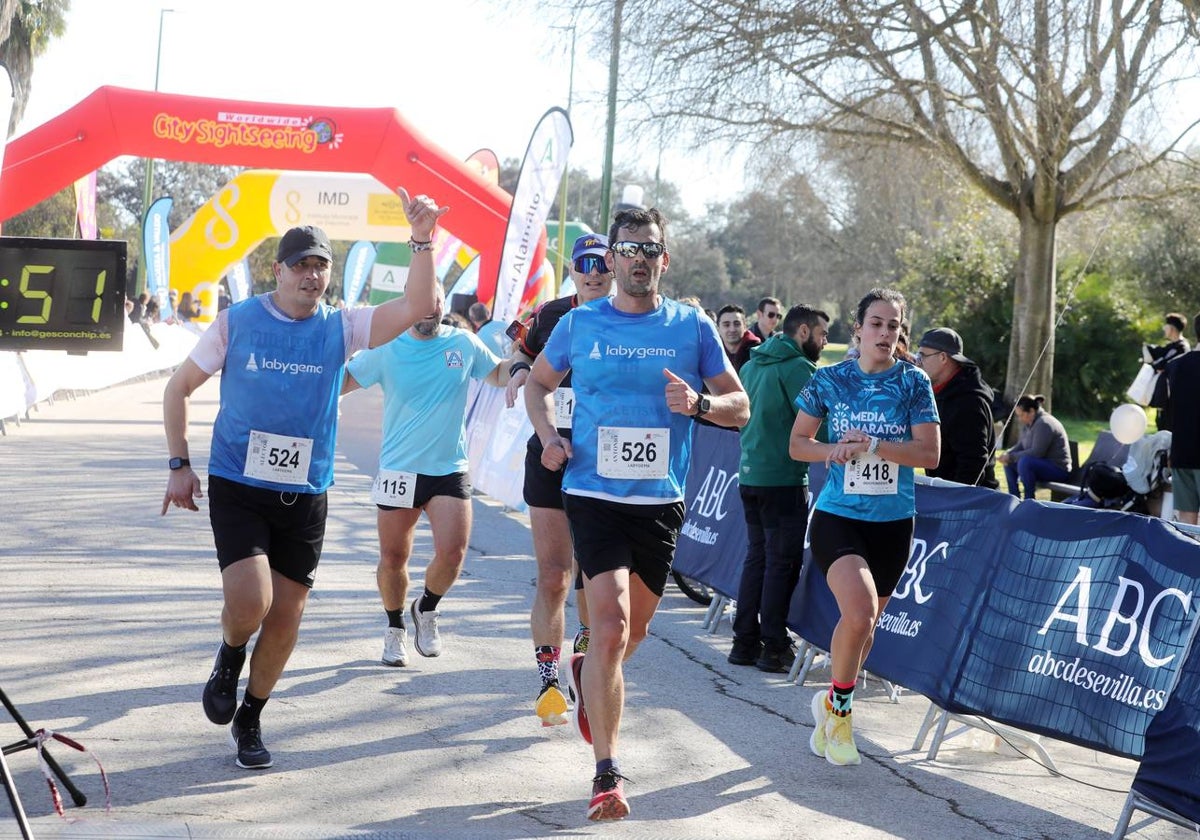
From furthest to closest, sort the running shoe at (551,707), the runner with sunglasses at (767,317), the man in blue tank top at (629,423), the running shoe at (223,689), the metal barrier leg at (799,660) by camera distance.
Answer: the runner with sunglasses at (767,317)
the metal barrier leg at (799,660)
the running shoe at (551,707)
the running shoe at (223,689)
the man in blue tank top at (629,423)

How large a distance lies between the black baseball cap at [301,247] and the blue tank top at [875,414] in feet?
7.09

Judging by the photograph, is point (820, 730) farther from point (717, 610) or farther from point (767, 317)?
point (767, 317)

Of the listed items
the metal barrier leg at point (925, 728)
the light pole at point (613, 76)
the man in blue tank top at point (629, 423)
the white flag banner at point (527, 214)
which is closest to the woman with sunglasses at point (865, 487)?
the metal barrier leg at point (925, 728)

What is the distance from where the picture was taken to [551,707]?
6.31m

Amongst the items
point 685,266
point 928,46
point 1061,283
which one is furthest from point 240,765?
point 685,266

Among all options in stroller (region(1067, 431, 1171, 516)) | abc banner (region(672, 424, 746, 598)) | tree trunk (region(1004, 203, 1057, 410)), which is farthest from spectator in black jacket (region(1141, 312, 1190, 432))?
tree trunk (region(1004, 203, 1057, 410))

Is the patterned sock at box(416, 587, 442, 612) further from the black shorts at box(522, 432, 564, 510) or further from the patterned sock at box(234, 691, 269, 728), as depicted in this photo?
the patterned sock at box(234, 691, 269, 728)

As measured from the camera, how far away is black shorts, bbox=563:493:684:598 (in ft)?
17.0

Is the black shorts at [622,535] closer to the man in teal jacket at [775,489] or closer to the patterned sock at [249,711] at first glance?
the patterned sock at [249,711]

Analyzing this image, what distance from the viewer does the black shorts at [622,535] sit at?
519 centimetres

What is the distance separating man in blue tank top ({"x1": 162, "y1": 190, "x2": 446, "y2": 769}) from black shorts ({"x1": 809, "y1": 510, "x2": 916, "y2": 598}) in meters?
1.98

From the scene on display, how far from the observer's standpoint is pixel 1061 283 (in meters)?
29.9

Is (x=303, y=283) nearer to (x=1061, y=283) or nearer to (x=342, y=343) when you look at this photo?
(x=342, y=343)

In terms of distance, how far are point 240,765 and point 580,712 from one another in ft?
4.14
